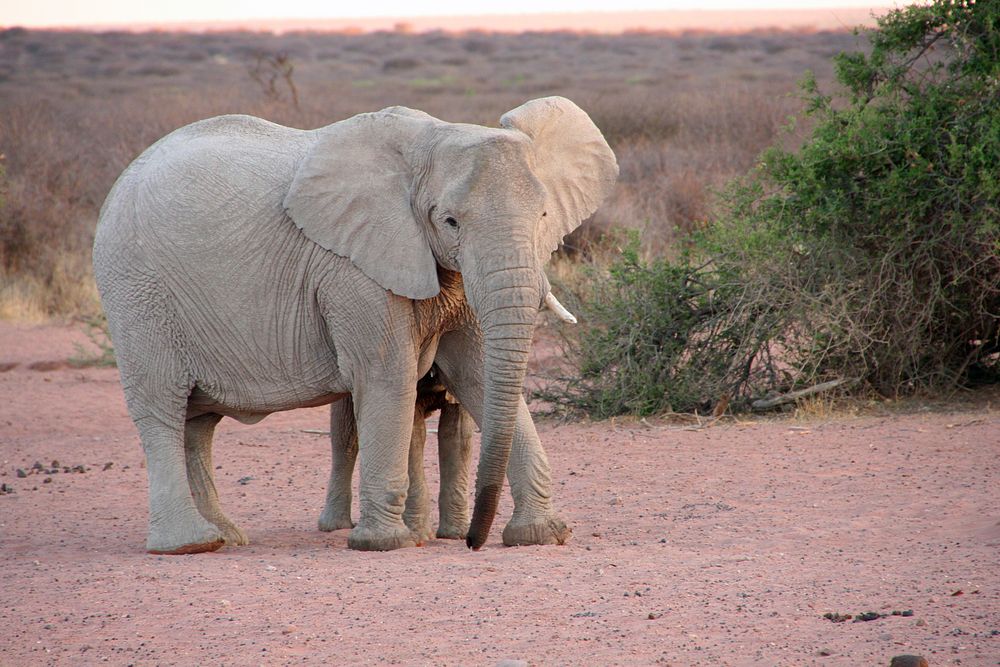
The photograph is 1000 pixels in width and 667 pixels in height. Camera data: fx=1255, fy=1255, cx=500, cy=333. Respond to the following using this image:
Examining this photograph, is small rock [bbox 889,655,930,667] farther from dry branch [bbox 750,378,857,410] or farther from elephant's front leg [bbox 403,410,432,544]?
dry branch [bbox 750,378,857,410]

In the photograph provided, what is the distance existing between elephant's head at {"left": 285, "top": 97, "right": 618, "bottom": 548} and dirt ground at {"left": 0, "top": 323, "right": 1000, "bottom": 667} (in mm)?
766

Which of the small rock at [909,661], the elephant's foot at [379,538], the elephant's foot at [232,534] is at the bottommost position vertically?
the elephant's foot at [232,534]

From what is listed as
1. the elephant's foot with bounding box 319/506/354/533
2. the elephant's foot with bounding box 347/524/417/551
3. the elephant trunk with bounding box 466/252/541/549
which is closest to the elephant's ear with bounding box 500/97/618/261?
the elephant trunk with bounding box 466/252/541/549

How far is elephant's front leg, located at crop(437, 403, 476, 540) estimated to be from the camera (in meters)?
6.62

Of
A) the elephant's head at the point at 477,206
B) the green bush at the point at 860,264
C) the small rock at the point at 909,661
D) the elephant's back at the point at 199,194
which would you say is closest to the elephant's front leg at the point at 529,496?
the elephant's head at the point at 477,206

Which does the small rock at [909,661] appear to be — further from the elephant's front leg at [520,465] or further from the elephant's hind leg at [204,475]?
the elephant's hind leg at [204,475]

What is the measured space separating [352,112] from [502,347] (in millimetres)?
23959

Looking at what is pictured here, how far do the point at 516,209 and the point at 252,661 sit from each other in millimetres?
2167

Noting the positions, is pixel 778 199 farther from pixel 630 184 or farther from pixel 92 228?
pixel 92 228

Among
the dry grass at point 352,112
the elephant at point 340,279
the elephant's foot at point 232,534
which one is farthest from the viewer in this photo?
the dry grass at point 352,112

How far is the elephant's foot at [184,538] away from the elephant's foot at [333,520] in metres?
0.76

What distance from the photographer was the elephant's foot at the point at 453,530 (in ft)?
21.9

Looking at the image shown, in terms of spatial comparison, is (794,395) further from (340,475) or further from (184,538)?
(184,538)

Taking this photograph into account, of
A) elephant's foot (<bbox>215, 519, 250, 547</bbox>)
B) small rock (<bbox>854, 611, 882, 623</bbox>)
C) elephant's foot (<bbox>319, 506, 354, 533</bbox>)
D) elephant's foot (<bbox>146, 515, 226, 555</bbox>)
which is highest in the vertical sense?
small rock (<bbox>854, 611, 882, 623</bbox>)
